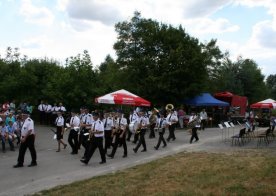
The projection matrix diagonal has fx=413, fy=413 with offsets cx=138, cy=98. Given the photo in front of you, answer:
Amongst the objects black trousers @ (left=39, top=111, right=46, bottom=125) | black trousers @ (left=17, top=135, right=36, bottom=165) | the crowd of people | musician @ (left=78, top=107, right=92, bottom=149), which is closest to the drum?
the crowd of people

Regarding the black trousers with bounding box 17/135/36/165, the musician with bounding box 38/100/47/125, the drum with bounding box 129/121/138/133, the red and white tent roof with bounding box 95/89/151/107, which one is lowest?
the black trousers with bounding box 17/135/36/165

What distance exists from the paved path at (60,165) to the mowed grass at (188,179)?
2.62 feet

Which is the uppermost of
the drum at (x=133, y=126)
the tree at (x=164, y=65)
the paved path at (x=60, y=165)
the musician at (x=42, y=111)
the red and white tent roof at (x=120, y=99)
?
the tree at (x=164, y=65)

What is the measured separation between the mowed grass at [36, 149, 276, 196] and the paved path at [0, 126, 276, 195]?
0.80 metres

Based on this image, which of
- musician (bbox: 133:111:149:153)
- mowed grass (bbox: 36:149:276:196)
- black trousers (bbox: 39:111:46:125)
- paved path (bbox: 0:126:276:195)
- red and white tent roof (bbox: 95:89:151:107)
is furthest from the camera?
black trousers (bbox: 39:111:46:125)

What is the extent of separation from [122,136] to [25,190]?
267 inches

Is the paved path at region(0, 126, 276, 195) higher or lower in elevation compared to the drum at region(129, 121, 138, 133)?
lower

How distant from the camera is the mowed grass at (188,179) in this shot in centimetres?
1021

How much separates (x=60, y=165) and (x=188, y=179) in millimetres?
5037

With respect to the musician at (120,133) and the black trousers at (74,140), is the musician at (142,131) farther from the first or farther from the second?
the black trousers at (74,140)

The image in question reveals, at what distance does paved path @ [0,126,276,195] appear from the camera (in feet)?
37.6

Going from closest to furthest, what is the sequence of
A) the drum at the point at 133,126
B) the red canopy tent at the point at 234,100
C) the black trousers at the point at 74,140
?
the black trousers at the point at 74,140 < the drum at the point at 133,126 < the red canopy tent at the point at 234,100

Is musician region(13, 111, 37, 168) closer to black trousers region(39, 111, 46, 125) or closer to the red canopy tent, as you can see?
black trousers region(39, 111, 46, 125)

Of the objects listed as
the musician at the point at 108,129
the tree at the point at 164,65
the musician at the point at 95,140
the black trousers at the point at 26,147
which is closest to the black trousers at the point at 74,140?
the musician at the point at 108,129
